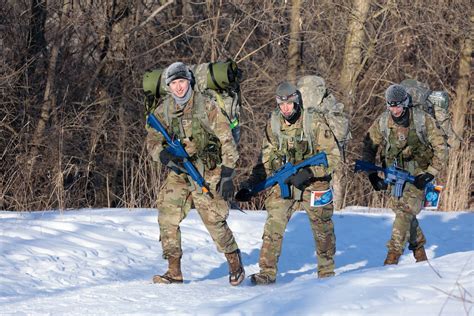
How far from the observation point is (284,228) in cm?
765

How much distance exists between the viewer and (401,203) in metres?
8.48

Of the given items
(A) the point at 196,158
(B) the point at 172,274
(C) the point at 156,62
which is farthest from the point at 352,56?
(B) the point at 172,274

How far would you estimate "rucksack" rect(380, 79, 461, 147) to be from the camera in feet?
27.5

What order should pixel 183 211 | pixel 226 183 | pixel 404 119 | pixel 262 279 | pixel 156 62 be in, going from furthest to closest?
1. pixel 156 62
2. pixel 404 119
3. pixel 262 279
4. pixel 183 211
5. pixel 226 183

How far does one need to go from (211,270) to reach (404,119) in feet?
7.31

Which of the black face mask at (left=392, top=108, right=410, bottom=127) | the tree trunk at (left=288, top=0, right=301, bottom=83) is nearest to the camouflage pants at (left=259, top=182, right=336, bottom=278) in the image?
the black face mask at (left=392, top=108, right=410, bottom=127)

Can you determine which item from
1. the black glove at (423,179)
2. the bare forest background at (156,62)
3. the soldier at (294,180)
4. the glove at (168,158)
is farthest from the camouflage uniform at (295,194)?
the bare forest background at (156,62)

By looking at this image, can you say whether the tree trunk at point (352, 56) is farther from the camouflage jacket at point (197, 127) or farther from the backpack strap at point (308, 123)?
the camouflage jacket at point (197, 127)

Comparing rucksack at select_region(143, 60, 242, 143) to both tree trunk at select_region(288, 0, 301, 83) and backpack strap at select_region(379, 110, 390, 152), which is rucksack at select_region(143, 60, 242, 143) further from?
tree trunk at select_region(288, 0, 301, 83)

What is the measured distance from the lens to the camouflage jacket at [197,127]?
7.07 m

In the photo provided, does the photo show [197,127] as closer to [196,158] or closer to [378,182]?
[196,158]

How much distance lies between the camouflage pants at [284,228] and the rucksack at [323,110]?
44 centimetres

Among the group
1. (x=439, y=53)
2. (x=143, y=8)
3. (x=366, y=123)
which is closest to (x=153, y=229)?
(x=143, y=8)

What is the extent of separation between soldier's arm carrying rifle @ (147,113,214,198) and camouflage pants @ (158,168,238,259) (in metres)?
0.08
